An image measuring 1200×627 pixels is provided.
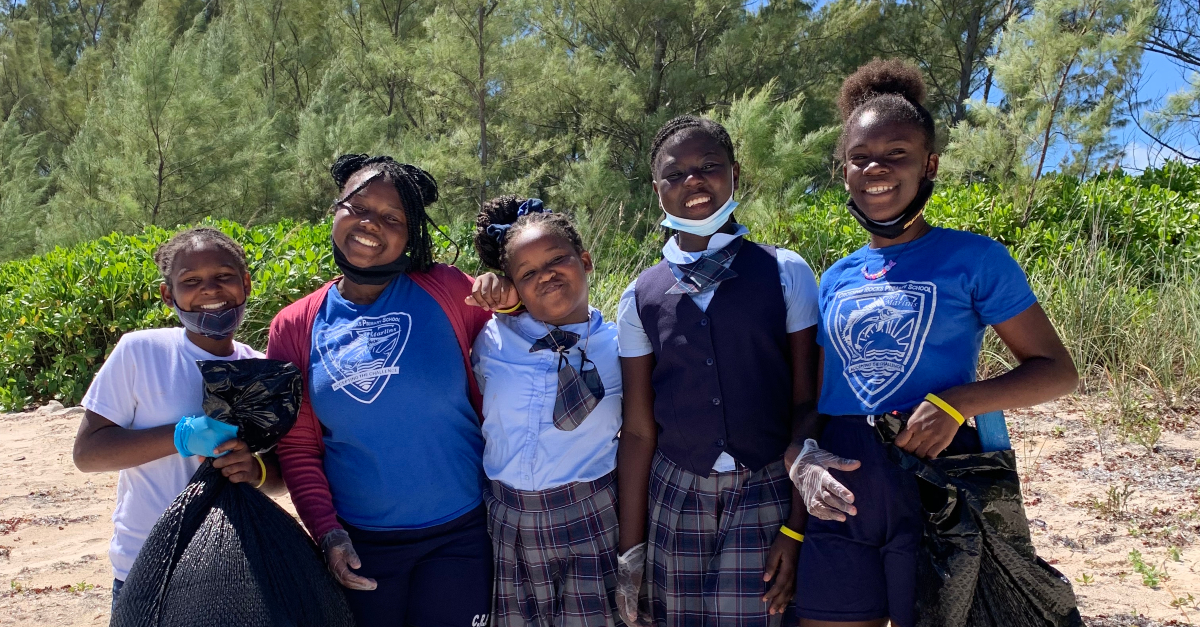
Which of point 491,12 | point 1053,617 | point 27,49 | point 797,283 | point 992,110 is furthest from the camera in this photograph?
point 27,49

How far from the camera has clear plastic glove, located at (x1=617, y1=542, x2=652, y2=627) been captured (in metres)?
2.26

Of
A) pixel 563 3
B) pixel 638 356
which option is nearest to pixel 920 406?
pixel 638 356

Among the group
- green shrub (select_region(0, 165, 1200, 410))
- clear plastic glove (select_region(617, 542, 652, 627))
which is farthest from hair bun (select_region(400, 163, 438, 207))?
green shrub (select_region(0, 165, 1200, 410))

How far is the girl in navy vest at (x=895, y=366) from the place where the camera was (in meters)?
1.98

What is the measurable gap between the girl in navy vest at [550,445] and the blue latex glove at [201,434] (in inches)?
26.4

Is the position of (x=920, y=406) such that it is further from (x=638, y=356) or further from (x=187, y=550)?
(x=187, y=550)

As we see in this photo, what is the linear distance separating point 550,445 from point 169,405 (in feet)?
3.21

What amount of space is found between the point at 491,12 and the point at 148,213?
6816 mm

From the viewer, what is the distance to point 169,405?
2.23 metres

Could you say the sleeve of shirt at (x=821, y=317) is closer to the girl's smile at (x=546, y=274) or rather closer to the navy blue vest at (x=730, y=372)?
the navy blue vest at (x=730, y=372)

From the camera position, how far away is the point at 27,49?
24062 mm

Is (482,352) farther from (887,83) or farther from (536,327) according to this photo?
(887,83)

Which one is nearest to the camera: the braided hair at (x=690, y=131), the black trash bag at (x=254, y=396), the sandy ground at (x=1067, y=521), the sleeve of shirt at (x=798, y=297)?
the black trash bag at (x=254, y=396)

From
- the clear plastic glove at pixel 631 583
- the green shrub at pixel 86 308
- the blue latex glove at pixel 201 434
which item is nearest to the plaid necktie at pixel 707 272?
the clear plastic glove at pixel 631 583
